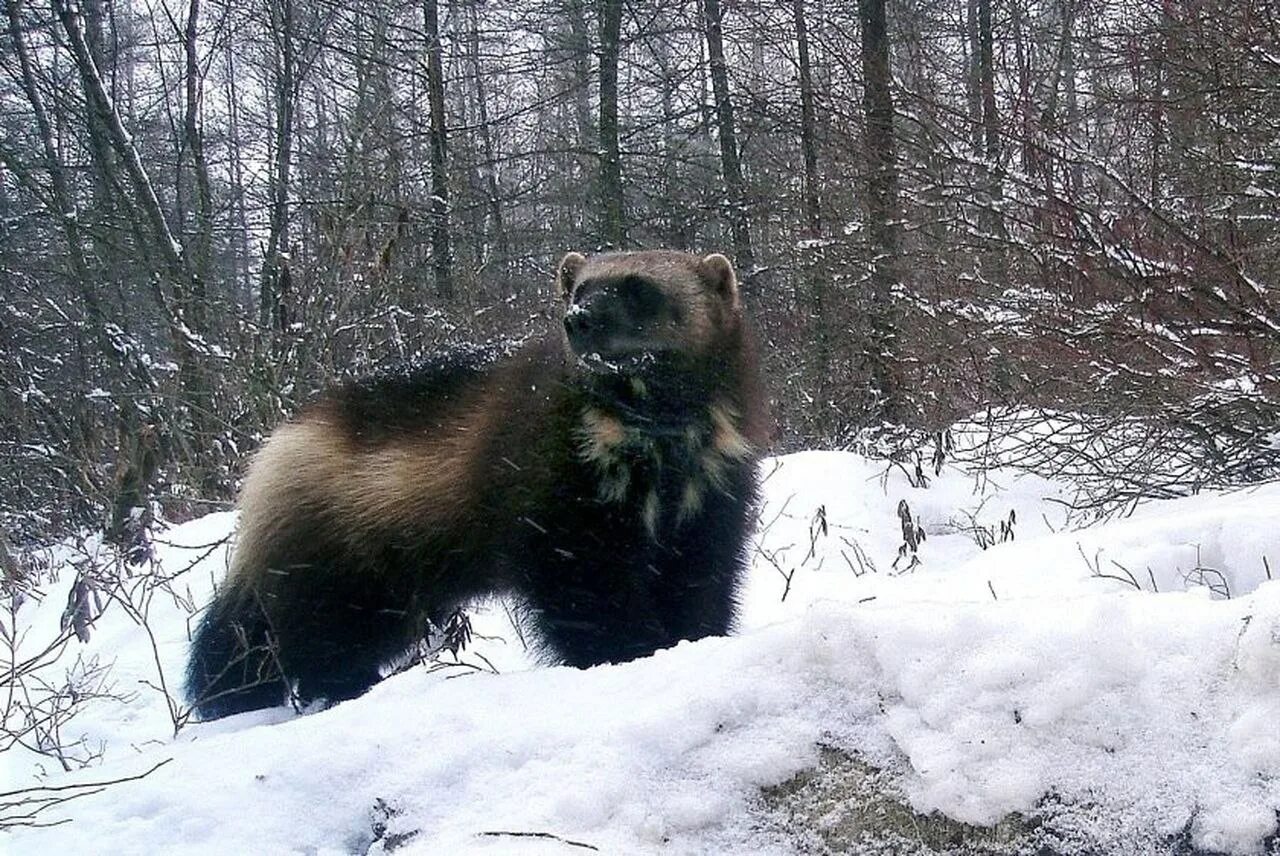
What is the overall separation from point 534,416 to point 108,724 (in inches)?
65.9

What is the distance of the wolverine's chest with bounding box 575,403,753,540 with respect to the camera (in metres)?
3.24

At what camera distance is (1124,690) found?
1411 millimetres

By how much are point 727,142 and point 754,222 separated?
1065 mm

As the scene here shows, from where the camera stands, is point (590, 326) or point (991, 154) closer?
point (590, 326)

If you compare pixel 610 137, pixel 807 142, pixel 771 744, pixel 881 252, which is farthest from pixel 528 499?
pixel 610 137

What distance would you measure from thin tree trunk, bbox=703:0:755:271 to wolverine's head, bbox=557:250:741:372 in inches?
269

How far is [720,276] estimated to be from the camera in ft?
Answer: 12.5

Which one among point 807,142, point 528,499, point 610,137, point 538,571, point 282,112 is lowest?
point 538,571

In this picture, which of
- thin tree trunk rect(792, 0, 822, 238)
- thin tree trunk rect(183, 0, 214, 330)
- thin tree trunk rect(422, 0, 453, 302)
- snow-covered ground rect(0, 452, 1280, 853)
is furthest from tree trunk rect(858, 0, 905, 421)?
snow-covered ground rect(0, 452, 1280, 853)

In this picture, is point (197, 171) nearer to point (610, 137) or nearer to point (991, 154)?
point (610, 137)

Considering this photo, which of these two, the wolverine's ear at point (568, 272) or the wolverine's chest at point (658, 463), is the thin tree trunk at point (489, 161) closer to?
the wolverine's ear at point (568, 272)

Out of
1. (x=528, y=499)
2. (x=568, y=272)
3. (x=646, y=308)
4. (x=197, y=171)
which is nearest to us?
(x=528, y=499)

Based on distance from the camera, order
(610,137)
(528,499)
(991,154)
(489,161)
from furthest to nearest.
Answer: (489,161)
(610,137)
(991,154)
(528,499)

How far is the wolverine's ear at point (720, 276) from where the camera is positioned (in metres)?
3.80
